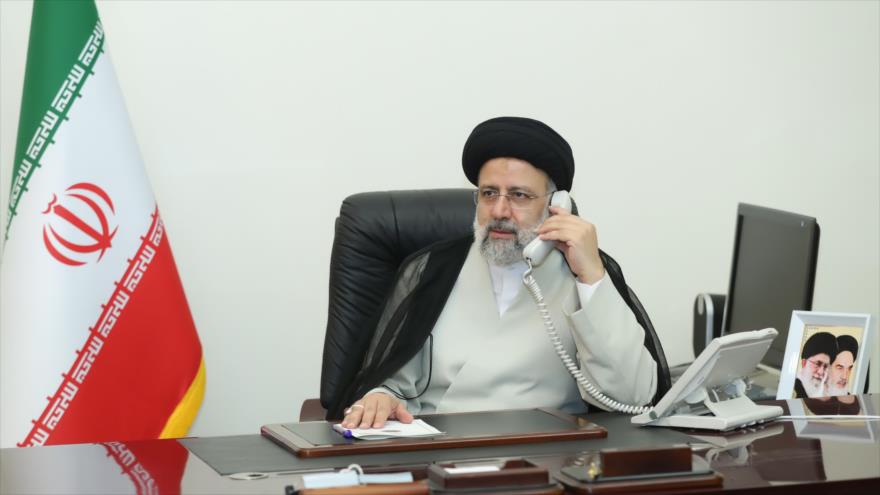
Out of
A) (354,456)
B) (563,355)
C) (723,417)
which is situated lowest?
(354,456)

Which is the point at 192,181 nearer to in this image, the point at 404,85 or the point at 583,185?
the point at 404,85

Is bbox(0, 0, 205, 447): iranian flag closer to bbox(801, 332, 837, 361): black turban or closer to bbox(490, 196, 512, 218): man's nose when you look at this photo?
bbox(490, 196, 512, 218): man's nose

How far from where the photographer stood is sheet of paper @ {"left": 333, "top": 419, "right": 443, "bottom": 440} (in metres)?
2.05

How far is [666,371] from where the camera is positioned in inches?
109

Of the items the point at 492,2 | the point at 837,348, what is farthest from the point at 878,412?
the point at 492,2

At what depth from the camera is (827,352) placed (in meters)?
2.70

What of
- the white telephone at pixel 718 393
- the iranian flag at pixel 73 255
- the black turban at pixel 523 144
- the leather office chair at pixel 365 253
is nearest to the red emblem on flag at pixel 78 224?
the iranian flag at pixel 73 255

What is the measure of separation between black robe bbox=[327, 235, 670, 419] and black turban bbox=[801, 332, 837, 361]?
1.15ft

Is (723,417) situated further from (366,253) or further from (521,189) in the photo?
(366,253)

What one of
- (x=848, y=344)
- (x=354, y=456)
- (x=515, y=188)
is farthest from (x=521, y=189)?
(x=354, y=456)

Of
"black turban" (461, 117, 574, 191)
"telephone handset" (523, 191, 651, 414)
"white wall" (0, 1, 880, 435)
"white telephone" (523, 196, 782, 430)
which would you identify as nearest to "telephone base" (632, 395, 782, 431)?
"white telephone" (523, 196, 782, 430)

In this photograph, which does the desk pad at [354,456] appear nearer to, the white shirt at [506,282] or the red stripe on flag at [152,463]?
the red stripe on flag at [152,463]

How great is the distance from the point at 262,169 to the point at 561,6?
131 centimetres

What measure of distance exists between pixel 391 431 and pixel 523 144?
0.99m
